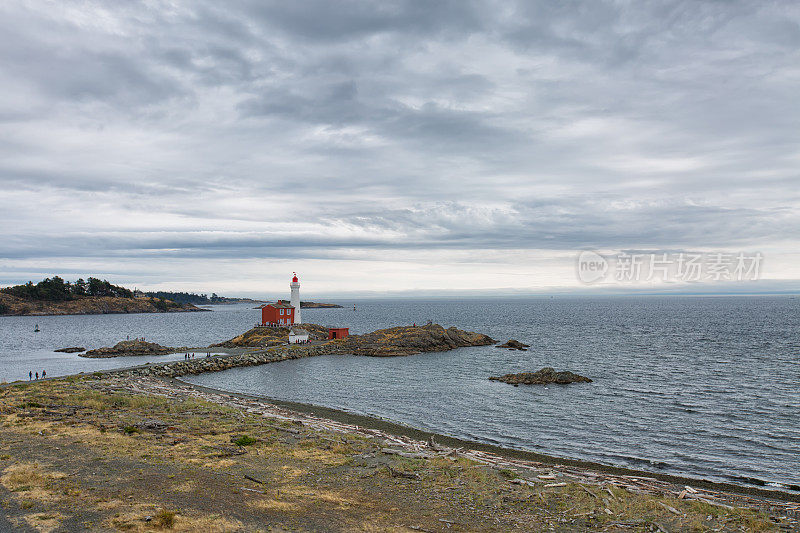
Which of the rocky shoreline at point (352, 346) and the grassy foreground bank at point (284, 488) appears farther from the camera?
the rocky shoreline at point (352, 346)

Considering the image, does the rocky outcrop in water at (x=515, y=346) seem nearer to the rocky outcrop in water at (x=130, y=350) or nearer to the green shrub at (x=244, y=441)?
the rocky outcrop in water at (x=130, y=350)

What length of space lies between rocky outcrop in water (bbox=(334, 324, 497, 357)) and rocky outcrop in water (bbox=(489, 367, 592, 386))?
97.7 feet

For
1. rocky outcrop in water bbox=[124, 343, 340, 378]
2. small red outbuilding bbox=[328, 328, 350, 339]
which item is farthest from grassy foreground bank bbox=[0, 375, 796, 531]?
small red outbuilding bbox=[328, 328, 350, 339]

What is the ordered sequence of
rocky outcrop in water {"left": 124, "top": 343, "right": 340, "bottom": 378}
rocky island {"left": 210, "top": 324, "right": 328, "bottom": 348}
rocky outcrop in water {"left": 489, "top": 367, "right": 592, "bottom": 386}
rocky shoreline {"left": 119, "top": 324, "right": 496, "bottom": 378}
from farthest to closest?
rocky island {"left": 210, "top": 324, "right": 328, "bottom": 348} < rocky shoreline {"left": 119, "top": 324, "right": 496, "bottom": 378} < rocky outcrop in water {"left": 124, "top": 343, "right": 340, "bottom": 378} < rocky outcrop in water {"left": 489, "top": 367, "right": 592, "bottom": 386}

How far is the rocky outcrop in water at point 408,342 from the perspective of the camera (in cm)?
8319

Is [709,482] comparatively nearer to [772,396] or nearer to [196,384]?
[772,396]

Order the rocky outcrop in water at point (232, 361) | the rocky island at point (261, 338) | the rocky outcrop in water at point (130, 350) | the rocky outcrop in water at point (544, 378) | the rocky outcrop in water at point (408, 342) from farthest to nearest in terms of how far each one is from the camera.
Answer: the rocky island at point (261, 338)
the rocky outcrop in water at point (408, 342)
the rocky outcrop in water at point (130, 350)
the rocky outcrop in water at point (232, 361)
the rocky outcrop in water at point (544, 378)

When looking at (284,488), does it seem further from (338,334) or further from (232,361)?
(338,334)

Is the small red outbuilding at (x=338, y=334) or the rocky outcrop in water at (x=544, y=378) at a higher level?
the small red outbuilding at (x=338, y=334)

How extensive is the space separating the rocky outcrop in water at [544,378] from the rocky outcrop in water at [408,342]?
2977cm

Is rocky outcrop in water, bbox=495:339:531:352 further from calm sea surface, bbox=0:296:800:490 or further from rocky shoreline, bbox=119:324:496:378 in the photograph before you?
rocky shoreline, bbox=119:324:496:378

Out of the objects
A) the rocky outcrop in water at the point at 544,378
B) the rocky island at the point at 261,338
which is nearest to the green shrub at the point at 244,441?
the rocky outcrop in water at the point at 544,378

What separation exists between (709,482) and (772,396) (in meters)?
27.3

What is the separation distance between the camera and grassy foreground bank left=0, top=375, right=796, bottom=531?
51.5 ft
